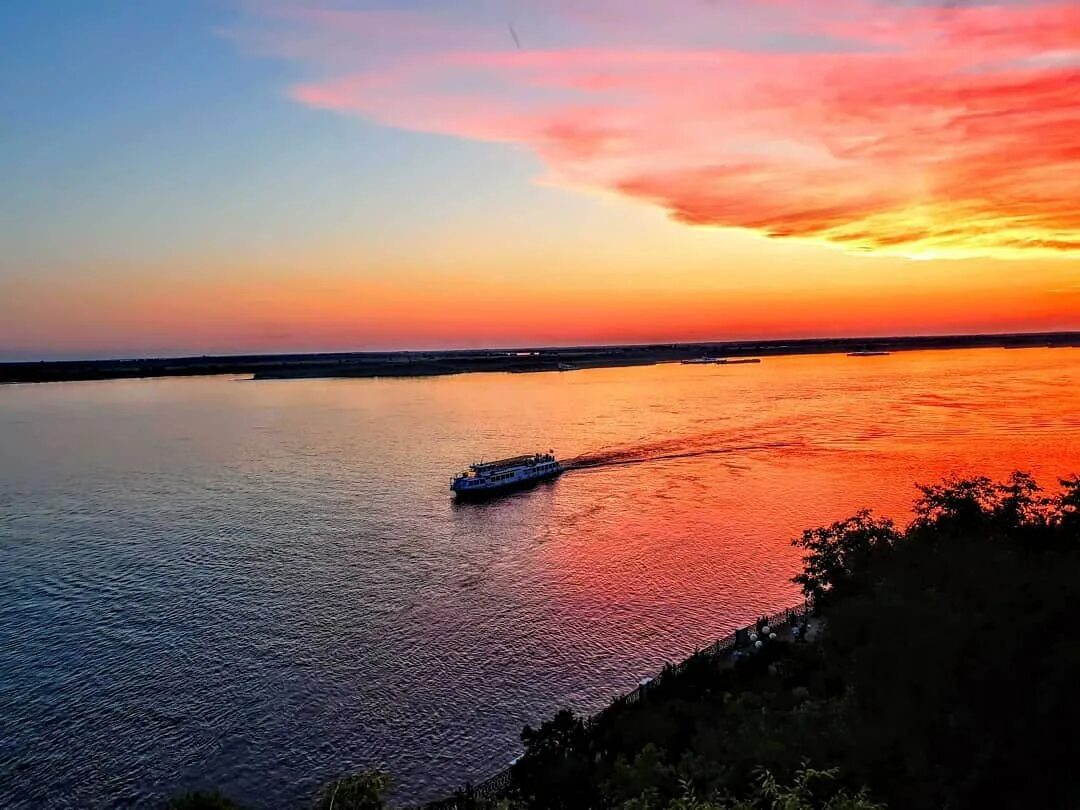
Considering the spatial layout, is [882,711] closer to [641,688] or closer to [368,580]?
[641,688]

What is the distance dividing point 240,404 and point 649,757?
579ft

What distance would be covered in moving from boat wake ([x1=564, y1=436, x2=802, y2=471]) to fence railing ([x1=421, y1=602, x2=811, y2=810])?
5259 cm

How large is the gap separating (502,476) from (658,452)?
90.9ft

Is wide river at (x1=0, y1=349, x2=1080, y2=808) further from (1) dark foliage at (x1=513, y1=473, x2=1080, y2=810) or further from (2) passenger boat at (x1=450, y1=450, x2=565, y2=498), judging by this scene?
(1) dark foliage at (x1=513, y1=473, x2=1080, y2=810)

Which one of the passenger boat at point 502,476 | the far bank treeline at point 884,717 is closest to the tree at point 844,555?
the far bank treeline at point 884,717

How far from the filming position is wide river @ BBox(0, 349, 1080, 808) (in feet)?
117

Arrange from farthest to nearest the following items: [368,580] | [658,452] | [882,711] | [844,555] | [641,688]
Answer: [658,452] → [368,580] → [844,555] → [641,688] → [882,711]

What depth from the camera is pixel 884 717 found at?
22.8 meters

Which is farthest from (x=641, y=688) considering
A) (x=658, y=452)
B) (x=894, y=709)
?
(x=658, y=452)

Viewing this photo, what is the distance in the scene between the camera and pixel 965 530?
3847cm

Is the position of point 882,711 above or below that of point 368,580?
above

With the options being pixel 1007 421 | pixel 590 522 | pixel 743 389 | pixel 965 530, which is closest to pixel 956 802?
pixel 965 530

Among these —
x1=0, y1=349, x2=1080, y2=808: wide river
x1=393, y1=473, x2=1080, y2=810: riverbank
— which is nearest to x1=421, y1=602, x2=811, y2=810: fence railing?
x1=393, y1=473, x2=1080, y2=810: riverbank

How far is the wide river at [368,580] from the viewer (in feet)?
117
